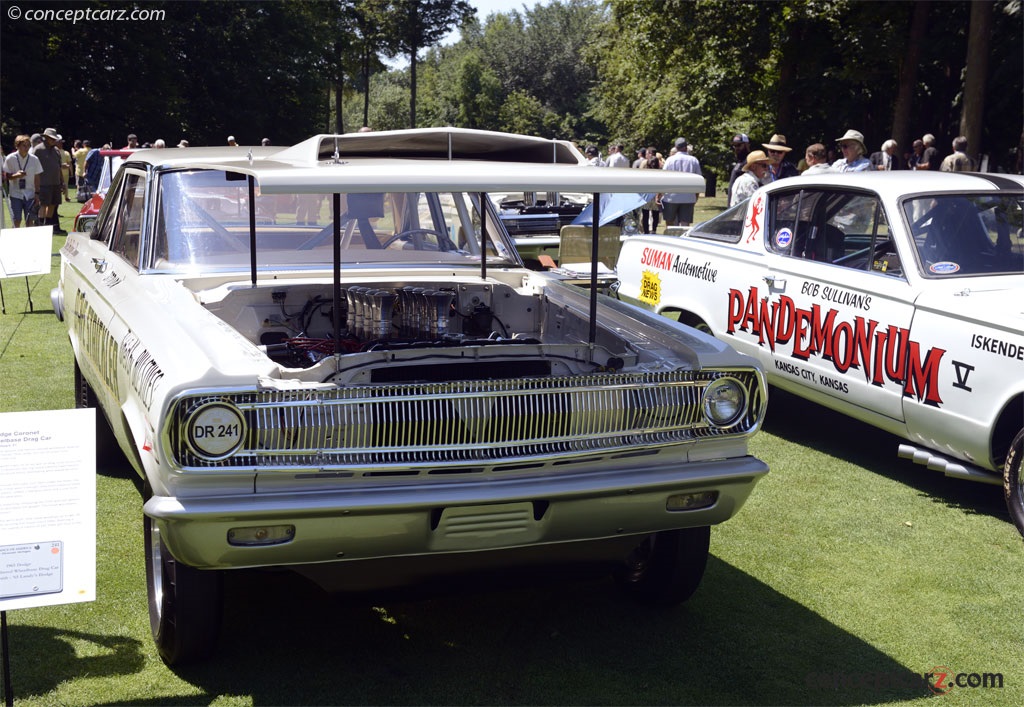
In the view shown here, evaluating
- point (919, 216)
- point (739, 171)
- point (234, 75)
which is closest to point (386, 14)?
point (234, 75)

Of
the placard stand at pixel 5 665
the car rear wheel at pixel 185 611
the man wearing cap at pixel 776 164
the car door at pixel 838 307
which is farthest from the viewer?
the man wearing cap at pixel 776 164

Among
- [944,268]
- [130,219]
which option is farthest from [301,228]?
[944,268]

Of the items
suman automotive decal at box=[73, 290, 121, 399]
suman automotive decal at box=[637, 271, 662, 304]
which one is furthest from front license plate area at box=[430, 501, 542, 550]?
suman automotive decal at box=[637, 271, 662, 304]

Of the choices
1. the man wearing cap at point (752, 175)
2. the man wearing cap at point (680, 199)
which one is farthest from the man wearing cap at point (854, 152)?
the man wearing cap at point (680, 199)

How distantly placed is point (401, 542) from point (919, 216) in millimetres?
3959

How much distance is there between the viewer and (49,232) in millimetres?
10289

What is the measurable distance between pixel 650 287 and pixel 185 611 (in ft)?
16.2

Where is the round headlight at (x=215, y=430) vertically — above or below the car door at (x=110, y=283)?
below

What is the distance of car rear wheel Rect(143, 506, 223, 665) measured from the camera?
3.36m

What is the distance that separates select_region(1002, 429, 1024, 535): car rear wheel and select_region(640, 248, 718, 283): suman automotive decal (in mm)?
2449

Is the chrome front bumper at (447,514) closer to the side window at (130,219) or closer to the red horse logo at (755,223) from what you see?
the side window at (130,219)

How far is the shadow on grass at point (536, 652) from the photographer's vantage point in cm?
353

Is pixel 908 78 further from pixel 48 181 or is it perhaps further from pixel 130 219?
pixel 130 219

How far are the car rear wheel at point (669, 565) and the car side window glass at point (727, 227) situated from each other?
3.41 metres
